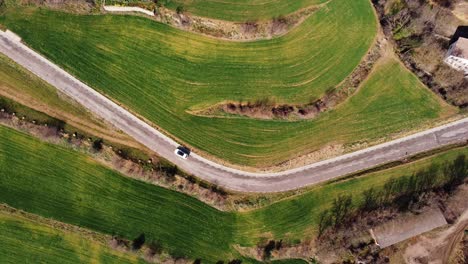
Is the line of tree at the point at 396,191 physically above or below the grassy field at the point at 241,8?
below

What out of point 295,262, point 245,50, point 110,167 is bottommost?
point 295,262

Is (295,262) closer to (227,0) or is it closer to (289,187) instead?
(289,187)

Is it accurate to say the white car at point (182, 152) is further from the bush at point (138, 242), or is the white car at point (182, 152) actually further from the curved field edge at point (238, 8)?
the curved field edge at point (238, 8)

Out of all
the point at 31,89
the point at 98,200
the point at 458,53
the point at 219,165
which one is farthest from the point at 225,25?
the point at 458,53

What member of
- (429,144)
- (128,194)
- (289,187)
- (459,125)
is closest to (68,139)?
(128,194)

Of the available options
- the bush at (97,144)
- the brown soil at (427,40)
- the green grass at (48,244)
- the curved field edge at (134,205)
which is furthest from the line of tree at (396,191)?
the bush at (97,144)

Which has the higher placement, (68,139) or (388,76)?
(388,76)
